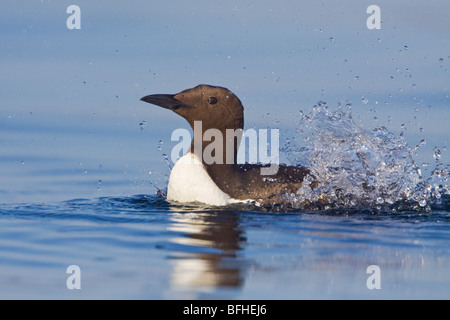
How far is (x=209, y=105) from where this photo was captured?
7.77m

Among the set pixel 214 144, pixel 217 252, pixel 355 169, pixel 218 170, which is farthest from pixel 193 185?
pixel 217 252

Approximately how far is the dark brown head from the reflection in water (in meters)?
0.97

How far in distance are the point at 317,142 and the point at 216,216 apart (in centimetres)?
168

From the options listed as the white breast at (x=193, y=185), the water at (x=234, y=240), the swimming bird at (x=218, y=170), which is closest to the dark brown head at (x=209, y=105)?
the swimming bird at (x=218, y=170)

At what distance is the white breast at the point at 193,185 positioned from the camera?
7457 mm

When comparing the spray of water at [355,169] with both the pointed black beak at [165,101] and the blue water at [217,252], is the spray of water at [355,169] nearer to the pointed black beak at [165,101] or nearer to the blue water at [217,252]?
the blue water at [217,252]

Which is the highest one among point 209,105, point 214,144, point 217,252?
point 209,105

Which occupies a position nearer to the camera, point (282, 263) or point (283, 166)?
point (282, 263)

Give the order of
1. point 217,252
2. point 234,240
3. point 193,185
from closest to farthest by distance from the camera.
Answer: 1. point 217,252
2. point 234,240
3. point 193,185

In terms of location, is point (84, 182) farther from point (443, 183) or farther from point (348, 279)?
point (348, 279)

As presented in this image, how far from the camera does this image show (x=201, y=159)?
7.79 metres

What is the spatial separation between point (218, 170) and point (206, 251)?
196cm

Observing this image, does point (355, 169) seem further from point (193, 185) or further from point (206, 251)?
point (206, 251)

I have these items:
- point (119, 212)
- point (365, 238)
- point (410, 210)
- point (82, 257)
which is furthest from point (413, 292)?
point (119, 212)
